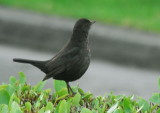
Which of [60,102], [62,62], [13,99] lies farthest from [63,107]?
[62,62]

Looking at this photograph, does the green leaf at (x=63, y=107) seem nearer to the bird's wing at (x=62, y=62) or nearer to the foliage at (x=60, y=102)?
the foliage at (x=60, y=102)

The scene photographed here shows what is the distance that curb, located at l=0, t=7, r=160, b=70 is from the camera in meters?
10.3

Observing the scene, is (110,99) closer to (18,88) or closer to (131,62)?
(18,88)

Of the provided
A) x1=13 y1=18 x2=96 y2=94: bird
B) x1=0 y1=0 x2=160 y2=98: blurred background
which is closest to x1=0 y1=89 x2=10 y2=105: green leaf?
x1=13 y1=18 x2=96 y2=94: bird

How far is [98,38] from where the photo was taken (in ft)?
35.1

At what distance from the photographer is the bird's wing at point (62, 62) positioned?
5.03 meters

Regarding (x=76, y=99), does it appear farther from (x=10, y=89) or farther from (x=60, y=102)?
(x=10, y=89)

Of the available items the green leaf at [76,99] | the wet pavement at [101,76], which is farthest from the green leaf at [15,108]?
the wet pavement at [101,76]

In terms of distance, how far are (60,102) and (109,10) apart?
8.07m

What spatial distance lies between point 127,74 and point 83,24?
4.48 meters

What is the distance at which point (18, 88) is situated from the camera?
419 centimetres

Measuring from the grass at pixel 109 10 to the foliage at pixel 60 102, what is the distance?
7021 mm

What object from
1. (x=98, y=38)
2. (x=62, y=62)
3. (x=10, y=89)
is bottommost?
(x=10, y=89)

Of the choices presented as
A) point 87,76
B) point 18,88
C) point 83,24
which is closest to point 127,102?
point 18,88
